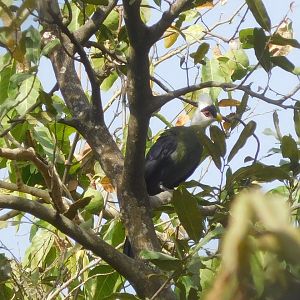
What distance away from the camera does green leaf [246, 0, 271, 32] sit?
5.16 feet

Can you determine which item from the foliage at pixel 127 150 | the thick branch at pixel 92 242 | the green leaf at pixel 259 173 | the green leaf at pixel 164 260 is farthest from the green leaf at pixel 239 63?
the green leaf at pixel 164 260

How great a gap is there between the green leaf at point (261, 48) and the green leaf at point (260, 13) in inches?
0.8

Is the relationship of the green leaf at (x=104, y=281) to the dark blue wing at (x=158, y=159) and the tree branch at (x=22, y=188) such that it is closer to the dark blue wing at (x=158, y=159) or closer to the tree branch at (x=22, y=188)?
the tree branch at (x=22, y=188)

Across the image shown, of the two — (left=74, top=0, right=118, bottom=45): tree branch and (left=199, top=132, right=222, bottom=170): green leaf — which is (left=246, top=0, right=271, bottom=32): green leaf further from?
(left=74, top=0, right=118, bottom=45): tree branch

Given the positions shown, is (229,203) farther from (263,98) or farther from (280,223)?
(280,223)

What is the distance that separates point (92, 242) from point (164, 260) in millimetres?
338

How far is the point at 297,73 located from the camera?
177cm

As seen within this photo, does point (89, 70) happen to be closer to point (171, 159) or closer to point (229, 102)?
point (229, 102)

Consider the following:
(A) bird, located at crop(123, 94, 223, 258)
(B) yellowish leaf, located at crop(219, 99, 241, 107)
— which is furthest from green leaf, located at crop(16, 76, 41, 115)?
(A) bird, located at crop(123, 94, 223, 258)

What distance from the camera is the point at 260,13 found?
1596 mm

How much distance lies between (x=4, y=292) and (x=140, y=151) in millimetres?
913

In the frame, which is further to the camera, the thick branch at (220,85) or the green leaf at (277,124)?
the green leaf at (277,124)

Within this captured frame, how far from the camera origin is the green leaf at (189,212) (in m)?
1.39

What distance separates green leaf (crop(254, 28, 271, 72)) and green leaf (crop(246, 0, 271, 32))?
0.06ft
